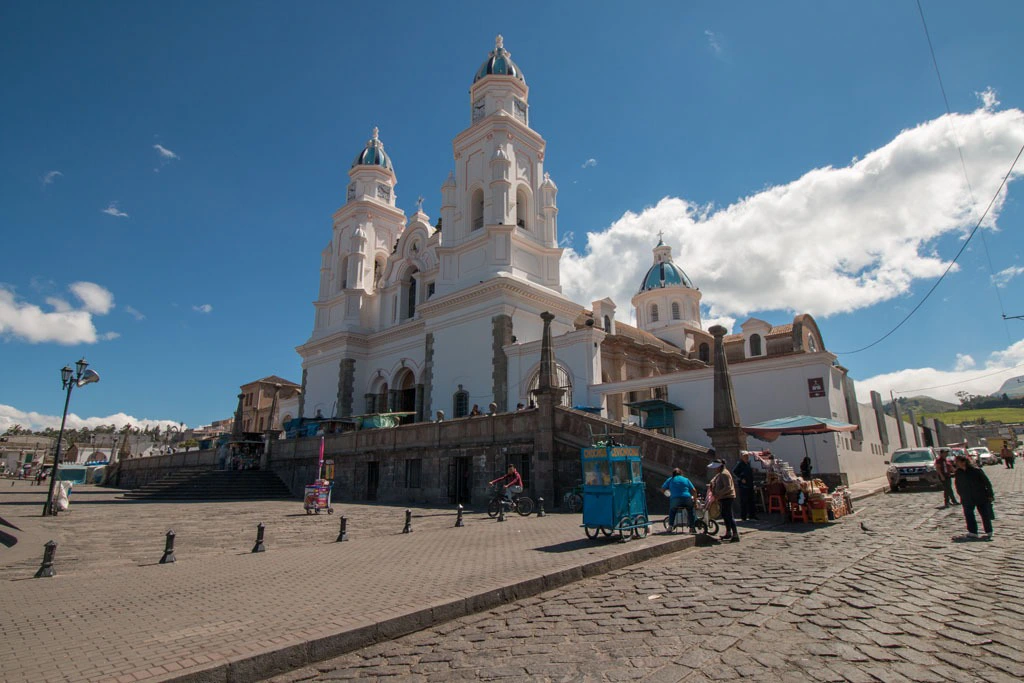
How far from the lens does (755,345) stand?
37844mm

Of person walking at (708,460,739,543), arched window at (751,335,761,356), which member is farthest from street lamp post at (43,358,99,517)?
arched window at (751,335,761,356)

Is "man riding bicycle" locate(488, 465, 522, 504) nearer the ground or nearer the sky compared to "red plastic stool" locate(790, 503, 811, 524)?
nearer the sky

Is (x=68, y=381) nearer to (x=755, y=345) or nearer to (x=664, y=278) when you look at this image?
(x=755, y=345)

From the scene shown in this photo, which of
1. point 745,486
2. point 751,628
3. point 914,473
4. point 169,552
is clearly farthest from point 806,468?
point 169,552

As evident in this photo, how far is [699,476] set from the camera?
14.5 meters

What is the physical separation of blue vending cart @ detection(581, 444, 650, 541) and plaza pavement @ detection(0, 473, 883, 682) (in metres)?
0.45

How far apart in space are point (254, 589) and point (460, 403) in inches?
876

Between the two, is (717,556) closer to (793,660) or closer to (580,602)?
(580,602)

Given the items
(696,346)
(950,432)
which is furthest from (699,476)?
(950,432)

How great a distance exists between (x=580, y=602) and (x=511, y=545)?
3.91 metres

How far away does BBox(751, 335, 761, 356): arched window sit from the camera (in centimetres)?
3762

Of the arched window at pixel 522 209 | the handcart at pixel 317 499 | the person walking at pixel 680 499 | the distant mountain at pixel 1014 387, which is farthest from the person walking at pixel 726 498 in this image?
the distant mountain at pixel 1014 387

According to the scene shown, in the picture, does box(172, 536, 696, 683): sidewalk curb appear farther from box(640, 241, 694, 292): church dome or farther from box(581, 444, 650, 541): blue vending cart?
box(640, 241, 694, 292): church dome

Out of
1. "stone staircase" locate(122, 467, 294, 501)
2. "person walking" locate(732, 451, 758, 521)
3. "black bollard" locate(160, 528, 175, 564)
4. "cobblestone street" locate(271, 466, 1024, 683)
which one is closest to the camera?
"cobblestone street" locate(271, 466, 1024, 683)
